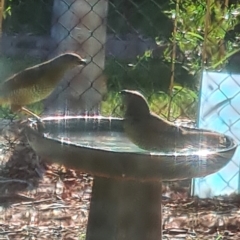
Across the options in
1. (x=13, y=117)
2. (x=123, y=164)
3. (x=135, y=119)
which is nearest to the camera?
(x=123, y=164)

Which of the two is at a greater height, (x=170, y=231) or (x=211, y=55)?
(x=211, y=55)

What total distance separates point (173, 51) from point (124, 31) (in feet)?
0.30

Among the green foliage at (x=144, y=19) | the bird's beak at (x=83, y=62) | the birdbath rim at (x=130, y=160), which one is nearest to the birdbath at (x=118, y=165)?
the birdbath rim at (x=130, y=160)

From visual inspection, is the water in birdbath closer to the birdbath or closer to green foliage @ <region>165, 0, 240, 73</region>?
the birdbath

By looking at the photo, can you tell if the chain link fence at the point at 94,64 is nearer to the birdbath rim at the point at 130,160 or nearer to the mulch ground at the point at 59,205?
the mulch ground at the point at 59,205

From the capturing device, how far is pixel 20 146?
3.48 ft

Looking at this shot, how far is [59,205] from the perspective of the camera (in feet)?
3.70

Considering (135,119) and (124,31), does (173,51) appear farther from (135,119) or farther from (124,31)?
(135,119)

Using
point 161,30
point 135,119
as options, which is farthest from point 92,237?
point 161,30

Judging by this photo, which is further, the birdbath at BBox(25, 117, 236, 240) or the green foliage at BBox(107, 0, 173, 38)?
the green foliage at BBox(107, 0, 173, 38)

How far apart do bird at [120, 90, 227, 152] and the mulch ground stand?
6.2 inches

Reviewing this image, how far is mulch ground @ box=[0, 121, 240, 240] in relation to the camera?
1069 millimetres

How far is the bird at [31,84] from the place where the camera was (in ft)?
3.17

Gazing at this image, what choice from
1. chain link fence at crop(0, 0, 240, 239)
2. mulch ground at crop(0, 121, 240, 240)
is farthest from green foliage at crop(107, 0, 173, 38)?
mulch ground at crop(0, 121, 240, 240)
